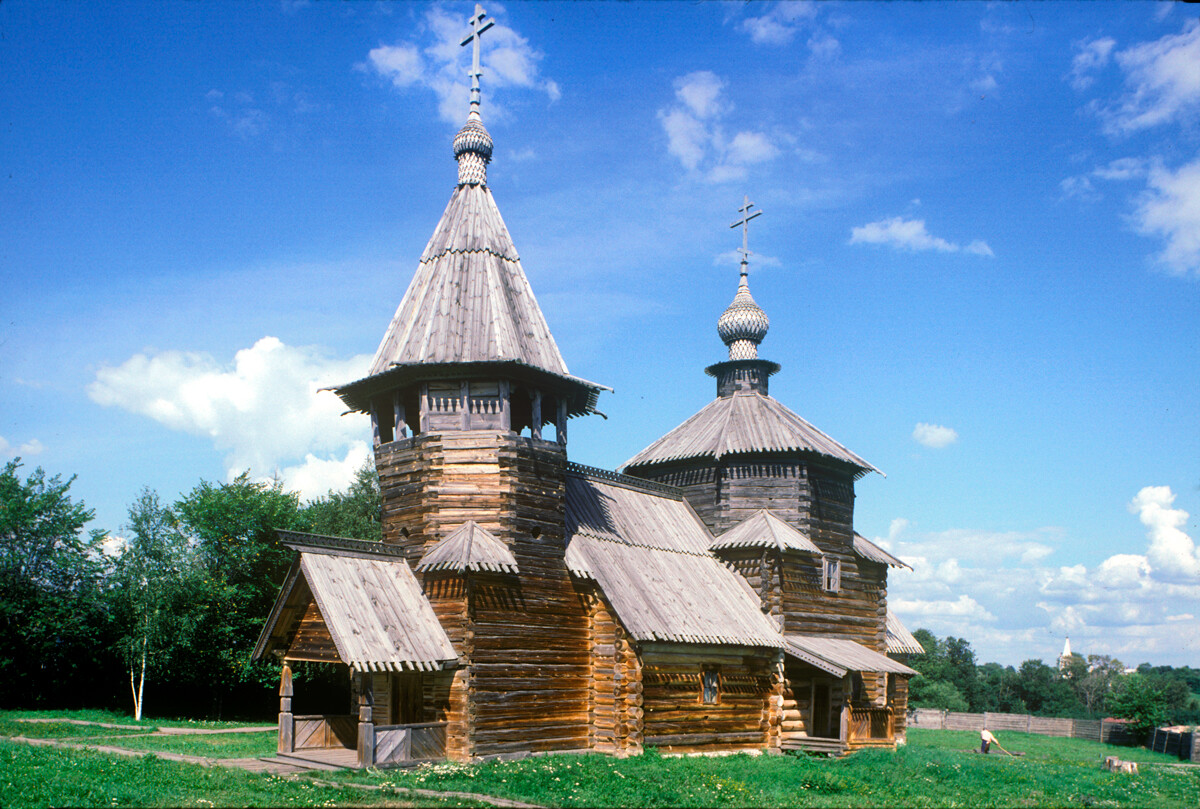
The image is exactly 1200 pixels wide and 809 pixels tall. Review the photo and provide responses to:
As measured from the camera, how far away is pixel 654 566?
25.4 m

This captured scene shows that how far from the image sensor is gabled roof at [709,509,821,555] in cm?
2739

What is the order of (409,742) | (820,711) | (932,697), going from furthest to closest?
1. (932,697)
2. (820,711)
3. (409,742)

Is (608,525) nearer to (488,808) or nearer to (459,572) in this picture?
(459,572)

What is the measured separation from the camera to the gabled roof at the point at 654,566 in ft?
74.3

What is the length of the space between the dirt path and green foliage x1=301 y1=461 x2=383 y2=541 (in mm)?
17531

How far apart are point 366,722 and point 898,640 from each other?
79.2 feet

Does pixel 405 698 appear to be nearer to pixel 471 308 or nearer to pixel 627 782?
pixel 627 782

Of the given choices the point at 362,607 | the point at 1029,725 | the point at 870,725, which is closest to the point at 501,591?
the point at 362,607

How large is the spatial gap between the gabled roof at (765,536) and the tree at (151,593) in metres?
18.8

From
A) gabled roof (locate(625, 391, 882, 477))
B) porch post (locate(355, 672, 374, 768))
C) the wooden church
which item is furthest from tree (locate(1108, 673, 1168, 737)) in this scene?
porch post (locate(355, 672, 374, 768))

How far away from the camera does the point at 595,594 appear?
2248cm

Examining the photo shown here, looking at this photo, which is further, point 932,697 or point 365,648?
point 932,697

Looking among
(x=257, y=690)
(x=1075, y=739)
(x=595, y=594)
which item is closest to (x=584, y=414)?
(x=595, y=594)

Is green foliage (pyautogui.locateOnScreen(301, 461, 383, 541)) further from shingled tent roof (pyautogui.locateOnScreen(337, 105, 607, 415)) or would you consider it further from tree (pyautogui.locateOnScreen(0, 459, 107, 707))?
shingled tent roof (pyautogui.locateOnScreen(337, 105, 607, 415))
